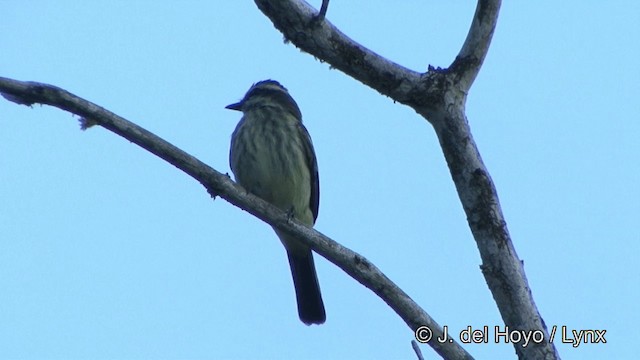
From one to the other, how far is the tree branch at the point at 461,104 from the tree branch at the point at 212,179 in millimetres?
399

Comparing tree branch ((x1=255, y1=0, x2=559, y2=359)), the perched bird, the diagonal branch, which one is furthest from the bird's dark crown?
the diagonal branch

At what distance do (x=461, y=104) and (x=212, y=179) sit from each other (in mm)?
1488

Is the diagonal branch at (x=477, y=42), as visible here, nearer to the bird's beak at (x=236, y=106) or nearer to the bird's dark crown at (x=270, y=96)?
the bird's dark crown at (x=270, y=96)

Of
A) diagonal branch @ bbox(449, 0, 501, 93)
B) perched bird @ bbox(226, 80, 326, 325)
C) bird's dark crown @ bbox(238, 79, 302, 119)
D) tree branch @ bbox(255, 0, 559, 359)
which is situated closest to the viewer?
tree branch @ bbox(255, 0, 559, 359)

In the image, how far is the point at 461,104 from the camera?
536 centimetres

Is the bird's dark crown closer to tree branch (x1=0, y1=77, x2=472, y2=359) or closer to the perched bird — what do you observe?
the perched bird

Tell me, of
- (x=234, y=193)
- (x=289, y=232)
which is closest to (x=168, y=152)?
(x=234, y=193)

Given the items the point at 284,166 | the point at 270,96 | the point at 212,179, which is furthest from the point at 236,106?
the point at 212,179

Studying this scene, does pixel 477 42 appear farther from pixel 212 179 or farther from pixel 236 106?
pixel 236 106

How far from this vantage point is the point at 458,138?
205 inches

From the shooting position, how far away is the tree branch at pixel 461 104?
4.88 metres

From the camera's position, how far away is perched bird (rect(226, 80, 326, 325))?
26.5 feet

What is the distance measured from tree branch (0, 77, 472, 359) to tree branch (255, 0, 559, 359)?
0.40 m

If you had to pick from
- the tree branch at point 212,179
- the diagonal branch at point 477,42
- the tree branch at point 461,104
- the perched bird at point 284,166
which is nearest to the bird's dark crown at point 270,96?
the perched bird at point 284,166
